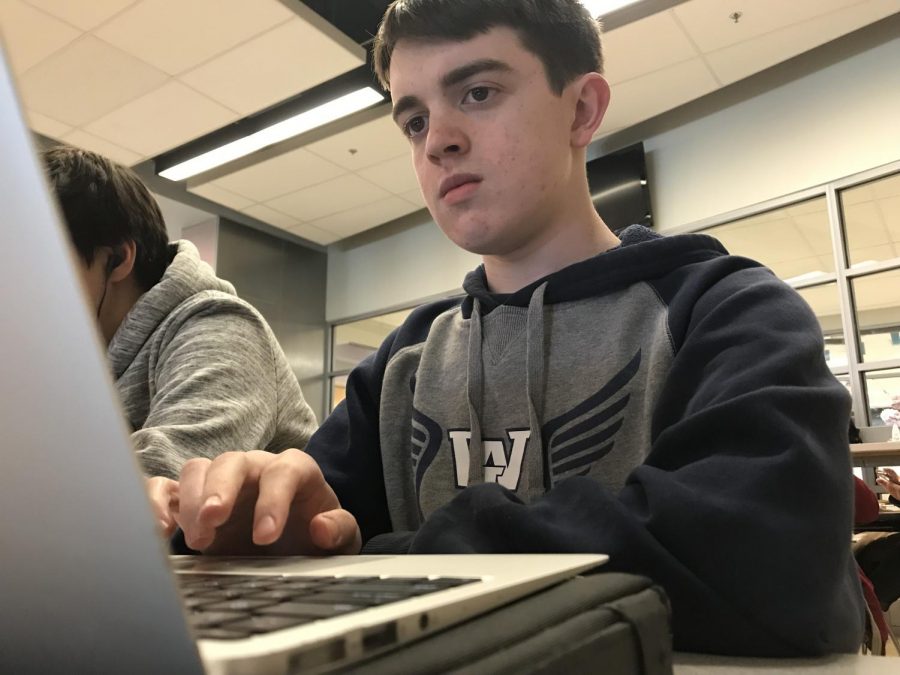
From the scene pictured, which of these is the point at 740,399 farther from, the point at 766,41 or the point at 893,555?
the point at 766,41

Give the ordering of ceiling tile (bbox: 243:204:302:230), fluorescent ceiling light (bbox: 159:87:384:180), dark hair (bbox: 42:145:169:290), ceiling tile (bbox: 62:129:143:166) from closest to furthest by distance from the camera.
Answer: dark hair (bbox: 42:145:169:290)
fluorescent ceiling light (bbox: 159:87:384:180)
ceiling tile (bbox: 62:129:143:166)
ceiling tile (bbox: 243:204:302:230)

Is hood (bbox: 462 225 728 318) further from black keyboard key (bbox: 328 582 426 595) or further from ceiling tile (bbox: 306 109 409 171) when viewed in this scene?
ceiling tile (bbox: 306 109 409 171)

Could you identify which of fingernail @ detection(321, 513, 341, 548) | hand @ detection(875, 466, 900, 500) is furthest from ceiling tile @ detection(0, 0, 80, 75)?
hand @ detection(875, 466, 900, 500)

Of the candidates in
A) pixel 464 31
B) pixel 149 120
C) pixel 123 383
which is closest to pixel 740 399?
pixel 464 31

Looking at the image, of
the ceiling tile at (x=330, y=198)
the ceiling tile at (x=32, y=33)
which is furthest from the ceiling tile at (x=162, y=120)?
the ceiling tile at (x=330, y=198)

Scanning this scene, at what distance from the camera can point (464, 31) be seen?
32.1 inches

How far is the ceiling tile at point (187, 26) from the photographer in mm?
2799

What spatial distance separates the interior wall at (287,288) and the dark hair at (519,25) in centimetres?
445

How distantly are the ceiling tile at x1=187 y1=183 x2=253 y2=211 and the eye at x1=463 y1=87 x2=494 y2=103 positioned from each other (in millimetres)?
4033

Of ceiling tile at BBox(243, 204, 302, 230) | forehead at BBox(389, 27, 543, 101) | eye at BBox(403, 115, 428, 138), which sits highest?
ceiling tile at BBox(243, 204, 302, 230)

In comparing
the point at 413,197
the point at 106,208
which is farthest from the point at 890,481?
the point at 413,197

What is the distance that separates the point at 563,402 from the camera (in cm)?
77

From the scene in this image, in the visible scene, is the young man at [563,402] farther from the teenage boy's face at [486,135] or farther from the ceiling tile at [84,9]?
the ceiling tile at [84,9]

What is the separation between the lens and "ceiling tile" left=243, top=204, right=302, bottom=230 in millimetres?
4863
